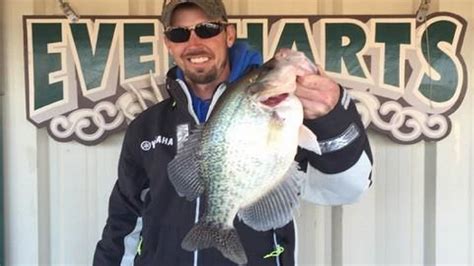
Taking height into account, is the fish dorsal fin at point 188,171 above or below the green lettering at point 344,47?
below

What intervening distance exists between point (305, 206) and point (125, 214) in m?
0.86

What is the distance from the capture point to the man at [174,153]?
2090mm

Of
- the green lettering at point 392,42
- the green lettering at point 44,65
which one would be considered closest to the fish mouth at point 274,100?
the green lettering at point 392,42

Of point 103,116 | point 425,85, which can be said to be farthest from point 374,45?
point 103,116

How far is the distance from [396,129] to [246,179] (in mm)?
1464

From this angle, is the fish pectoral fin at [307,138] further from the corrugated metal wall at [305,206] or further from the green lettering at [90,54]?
the green lettering at [90,54]

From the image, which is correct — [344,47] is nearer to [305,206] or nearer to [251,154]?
[305,206]

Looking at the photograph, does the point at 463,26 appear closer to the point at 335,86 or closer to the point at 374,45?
the point at 374,45

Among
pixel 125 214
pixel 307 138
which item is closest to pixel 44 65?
pixel 125 214

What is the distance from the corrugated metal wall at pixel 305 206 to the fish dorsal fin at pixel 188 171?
132 centimetres

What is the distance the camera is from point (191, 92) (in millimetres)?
2332

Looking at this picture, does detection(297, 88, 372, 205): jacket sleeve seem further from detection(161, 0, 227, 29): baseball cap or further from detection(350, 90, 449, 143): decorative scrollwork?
detection(350, 90, 449, 143): decorative scrollwork

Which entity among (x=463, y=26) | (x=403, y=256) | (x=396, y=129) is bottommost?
(x=403, y=256)

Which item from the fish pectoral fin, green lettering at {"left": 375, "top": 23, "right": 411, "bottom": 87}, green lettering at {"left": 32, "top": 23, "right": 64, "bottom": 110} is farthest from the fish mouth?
green lettering at {"left": 32, "top": 23, "right": 64, "bottom": 110}
